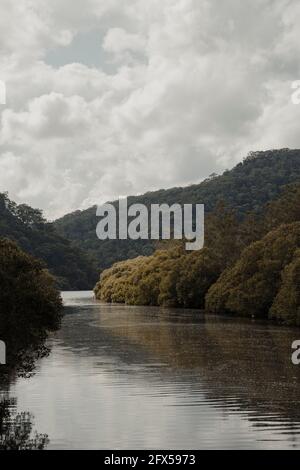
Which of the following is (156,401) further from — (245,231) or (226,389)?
(245,231)

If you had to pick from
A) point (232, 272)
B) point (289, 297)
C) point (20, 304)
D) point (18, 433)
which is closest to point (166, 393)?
point (20, 304)

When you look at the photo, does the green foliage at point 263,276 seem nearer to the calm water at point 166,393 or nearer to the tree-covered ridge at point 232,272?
the tree-covered ridge at point 232,272

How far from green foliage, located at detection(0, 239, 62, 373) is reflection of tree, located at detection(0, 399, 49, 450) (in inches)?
125

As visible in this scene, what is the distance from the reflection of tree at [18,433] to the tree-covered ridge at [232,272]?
47420 mm

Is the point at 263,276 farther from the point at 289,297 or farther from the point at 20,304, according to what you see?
the point at 20,304

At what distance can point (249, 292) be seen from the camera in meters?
83.7

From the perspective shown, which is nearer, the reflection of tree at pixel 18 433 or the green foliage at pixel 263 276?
the reflection of tree at pixel 18 433

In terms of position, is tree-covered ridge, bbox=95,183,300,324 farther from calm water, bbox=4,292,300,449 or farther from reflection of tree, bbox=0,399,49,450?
reflection of tree, bbox=0,399,49,450

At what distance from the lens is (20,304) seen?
27.4 metres

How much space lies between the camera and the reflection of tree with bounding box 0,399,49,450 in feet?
64.2

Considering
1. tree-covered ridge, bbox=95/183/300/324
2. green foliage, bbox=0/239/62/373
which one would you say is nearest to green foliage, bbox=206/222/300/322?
tree-covered ridge, bbox=95/183/300/324

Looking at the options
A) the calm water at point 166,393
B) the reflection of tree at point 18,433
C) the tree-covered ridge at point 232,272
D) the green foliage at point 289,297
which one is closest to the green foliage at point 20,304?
the calm water at point 166,393

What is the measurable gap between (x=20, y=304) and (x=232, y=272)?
219 feet

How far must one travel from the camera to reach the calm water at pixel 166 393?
2075 cm
